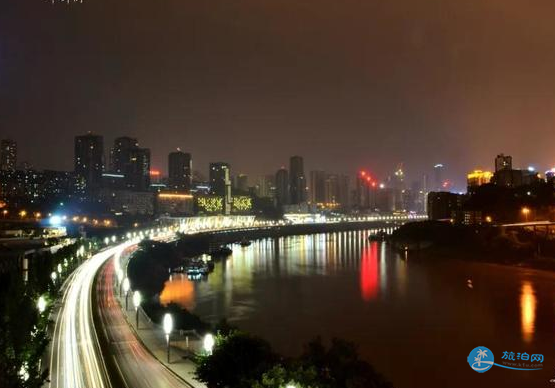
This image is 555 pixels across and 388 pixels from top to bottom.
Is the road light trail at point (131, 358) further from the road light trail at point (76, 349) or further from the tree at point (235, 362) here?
the tree at point (235, 362)

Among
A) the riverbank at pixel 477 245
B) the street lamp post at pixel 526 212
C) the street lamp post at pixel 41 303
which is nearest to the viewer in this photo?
the street lamp post at pixel 41 303

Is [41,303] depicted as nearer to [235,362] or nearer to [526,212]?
[235,362]

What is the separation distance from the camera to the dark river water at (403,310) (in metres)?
9.30

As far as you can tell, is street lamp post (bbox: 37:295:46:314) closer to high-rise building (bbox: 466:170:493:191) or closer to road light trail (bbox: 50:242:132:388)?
road light trail (bbox: 50:242:132:388)

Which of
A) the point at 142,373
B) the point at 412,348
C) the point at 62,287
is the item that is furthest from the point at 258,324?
the point at 142,373

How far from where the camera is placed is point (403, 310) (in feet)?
46.8

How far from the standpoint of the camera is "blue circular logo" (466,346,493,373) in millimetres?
8516

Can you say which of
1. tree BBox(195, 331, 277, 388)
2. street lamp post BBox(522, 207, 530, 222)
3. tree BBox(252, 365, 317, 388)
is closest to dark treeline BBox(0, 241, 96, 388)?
tree BBox(195, 331, 277, 388)

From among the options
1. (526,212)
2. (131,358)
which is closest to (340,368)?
(131,358)

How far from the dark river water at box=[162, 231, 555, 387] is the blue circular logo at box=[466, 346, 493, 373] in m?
0.09

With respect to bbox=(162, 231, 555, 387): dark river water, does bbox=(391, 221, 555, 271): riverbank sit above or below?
above

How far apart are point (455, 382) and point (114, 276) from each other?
10309 millimetres

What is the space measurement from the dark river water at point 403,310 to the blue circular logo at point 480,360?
9cm

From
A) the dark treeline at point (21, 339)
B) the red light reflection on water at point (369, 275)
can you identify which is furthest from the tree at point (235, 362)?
the red light reflection on water at point (369, 275)
